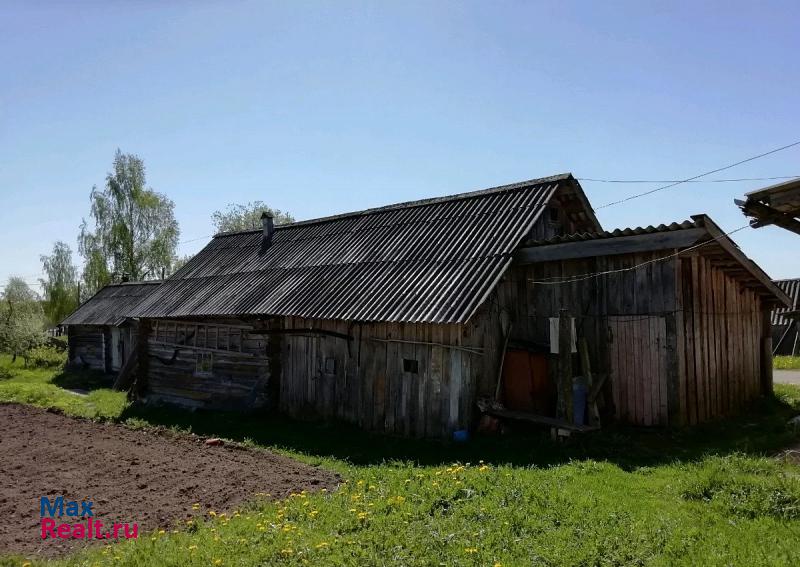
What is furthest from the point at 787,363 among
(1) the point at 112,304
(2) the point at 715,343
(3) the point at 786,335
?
(1) the point at 112,304

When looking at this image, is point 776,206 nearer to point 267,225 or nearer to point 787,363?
point 267,225

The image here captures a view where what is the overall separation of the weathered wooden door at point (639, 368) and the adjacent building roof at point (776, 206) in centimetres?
443

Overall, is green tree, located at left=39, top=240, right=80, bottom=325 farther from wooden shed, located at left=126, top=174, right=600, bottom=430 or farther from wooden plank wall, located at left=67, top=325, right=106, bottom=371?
wooden shed, located at left=126, top=174, right=600, bottom=430

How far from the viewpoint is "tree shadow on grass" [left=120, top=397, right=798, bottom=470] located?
968cm

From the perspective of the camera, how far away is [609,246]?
37.9ft

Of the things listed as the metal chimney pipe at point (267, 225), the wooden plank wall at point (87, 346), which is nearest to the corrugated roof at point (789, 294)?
the metal chimney pipe at point (267, 225)

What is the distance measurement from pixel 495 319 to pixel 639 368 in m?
2.94

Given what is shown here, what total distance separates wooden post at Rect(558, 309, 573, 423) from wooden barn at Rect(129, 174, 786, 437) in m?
0.06

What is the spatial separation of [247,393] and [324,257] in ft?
14.5

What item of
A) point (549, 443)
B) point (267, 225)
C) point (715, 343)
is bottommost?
point (549, 443)

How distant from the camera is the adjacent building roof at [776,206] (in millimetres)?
6672

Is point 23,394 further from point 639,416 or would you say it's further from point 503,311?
point 639,416

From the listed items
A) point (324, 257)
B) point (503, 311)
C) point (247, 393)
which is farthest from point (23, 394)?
point (503, 311)

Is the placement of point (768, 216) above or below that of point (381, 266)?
below
